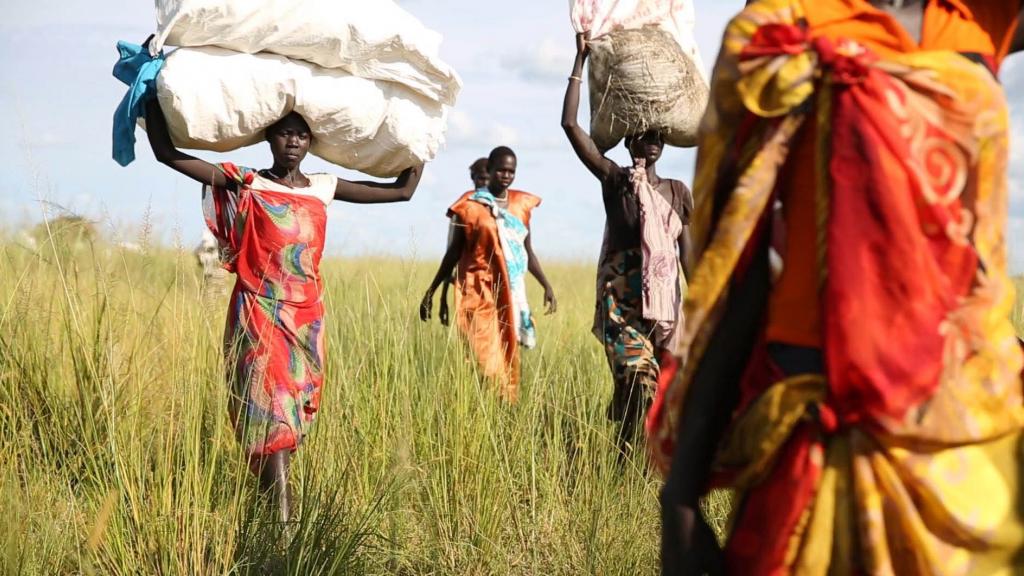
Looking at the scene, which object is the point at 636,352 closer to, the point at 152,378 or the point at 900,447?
the point at 152,378

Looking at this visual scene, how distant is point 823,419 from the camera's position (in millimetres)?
1505

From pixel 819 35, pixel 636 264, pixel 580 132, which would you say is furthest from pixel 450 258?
pixel 819 35

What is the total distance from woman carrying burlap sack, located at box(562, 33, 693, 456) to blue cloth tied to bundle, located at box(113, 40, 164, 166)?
1.91 meters

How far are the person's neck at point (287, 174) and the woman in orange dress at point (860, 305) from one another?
134 inches

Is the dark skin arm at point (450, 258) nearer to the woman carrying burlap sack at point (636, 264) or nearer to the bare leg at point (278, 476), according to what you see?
the woman carrying burlap sack at point (636, 264)

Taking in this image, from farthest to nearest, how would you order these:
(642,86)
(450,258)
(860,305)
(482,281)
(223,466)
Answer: (450,258) → (482,281) → (642,86) → (223,466) → (860,305)

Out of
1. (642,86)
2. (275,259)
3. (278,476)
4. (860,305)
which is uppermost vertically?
(642,86)

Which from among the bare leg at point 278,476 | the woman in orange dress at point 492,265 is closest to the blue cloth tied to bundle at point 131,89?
the bare leg at point 278,476

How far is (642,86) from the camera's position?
4.83 meters

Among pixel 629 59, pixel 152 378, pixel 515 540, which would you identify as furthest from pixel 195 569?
pixel 629 59

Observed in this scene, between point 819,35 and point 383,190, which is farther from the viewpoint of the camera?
point 383,190

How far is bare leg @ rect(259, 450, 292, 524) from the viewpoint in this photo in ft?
13.6

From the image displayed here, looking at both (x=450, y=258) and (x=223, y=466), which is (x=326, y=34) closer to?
(x=223, y=466)

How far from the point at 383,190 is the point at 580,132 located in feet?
3.00
